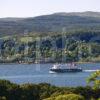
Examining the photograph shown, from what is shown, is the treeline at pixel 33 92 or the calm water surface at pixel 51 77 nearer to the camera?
the treeline at pixel 33 92

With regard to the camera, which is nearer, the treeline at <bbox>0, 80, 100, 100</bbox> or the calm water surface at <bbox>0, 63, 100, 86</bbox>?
the treeline at <bbox>0, 80, 100, 100</bbox>

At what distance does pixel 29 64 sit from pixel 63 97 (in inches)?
6849

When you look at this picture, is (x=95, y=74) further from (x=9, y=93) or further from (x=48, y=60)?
(x=48, y=60)

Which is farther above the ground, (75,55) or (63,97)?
(63,97)

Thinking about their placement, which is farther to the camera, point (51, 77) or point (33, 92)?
point (51, 77)

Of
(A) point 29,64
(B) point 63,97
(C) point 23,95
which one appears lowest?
(A) point 29,64

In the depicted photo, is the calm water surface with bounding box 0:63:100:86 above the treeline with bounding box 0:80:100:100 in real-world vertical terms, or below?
below

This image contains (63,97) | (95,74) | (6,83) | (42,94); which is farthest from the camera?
(6,83)

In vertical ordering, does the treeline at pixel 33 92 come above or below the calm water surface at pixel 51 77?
above

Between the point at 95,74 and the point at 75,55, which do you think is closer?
the point at 95,74

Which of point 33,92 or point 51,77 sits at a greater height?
point 33,92

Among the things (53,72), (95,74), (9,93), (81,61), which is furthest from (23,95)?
(81,61)

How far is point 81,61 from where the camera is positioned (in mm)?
190500

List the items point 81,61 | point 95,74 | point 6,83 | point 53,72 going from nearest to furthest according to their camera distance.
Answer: point 95,74
point 6,83
point 53,72
point 81,61
